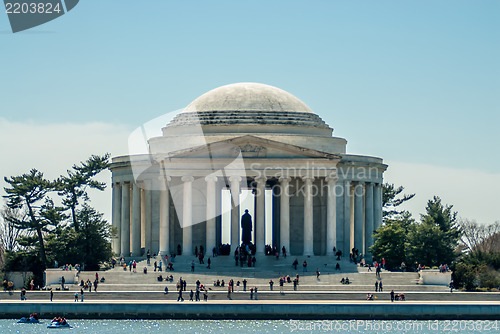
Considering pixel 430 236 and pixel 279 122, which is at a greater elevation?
pixel 279 122

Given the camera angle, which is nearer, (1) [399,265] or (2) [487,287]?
(2) [487,287]

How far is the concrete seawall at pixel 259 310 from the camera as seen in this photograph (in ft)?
304

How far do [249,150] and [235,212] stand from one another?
6673 mm

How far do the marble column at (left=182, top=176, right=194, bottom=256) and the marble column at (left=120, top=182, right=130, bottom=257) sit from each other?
11265 millimetres

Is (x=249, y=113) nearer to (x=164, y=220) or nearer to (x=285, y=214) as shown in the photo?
(x=285, y=214)

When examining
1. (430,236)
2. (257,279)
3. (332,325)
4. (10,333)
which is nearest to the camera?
(10,333)

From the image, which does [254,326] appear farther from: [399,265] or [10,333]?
[399,265]

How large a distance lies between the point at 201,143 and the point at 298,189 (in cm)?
→ 1095

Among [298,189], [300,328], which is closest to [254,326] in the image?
[300,328]

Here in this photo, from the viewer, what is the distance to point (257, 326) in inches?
3588

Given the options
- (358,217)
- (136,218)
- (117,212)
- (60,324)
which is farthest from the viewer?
(117,212)

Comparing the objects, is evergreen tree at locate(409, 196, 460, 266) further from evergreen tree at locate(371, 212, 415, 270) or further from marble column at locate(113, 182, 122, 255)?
marble column at locate(113, 182, 122, 255)

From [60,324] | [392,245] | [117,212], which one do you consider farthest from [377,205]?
[60,324]

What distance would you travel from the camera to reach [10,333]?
84.6 meters
